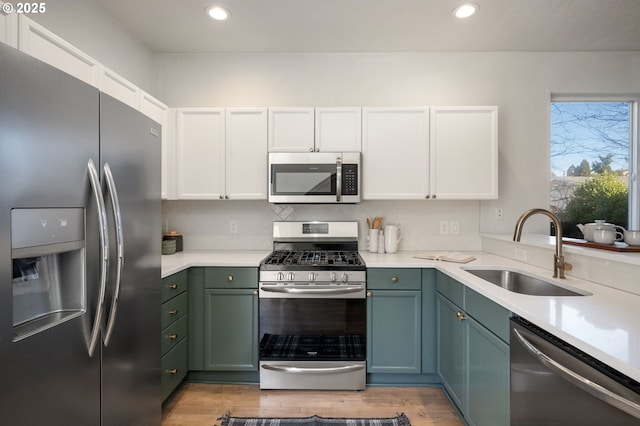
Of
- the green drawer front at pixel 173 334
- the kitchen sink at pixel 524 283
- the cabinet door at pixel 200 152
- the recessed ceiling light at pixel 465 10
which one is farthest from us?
the cabinet door at pixel 200 152

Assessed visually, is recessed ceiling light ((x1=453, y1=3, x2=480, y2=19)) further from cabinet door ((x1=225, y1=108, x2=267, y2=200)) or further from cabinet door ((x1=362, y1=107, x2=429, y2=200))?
cabinet door ((x1=225, y1=108, x2=267, y2=200))

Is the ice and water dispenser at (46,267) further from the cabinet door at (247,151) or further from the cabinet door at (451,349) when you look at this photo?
the cabinet door at (451,349)

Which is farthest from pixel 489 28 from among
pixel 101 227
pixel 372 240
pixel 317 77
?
pixel 101 227

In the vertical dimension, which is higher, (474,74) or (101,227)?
(474,74)

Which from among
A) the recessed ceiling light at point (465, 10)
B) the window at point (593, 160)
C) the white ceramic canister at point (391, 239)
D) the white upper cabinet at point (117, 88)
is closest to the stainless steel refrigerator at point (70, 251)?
the white upper cabinet at point (117, 88)

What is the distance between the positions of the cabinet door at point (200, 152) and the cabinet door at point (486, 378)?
6.48 ft

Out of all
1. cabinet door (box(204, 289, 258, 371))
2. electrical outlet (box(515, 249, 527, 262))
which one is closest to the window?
electrical outlet (box(515, 249, 527, 262))

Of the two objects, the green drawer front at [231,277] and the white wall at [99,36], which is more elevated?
the white wall at [99,36]

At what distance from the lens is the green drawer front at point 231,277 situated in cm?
215

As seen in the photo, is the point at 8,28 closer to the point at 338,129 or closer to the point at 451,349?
the point at 338,129

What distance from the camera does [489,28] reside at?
90.5 inches

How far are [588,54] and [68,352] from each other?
154 inches

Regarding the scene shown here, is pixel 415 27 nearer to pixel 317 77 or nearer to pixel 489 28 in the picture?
pixel 489 28

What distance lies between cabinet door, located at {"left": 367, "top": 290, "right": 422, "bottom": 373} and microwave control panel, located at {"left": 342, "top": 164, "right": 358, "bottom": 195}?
2.50 feet
